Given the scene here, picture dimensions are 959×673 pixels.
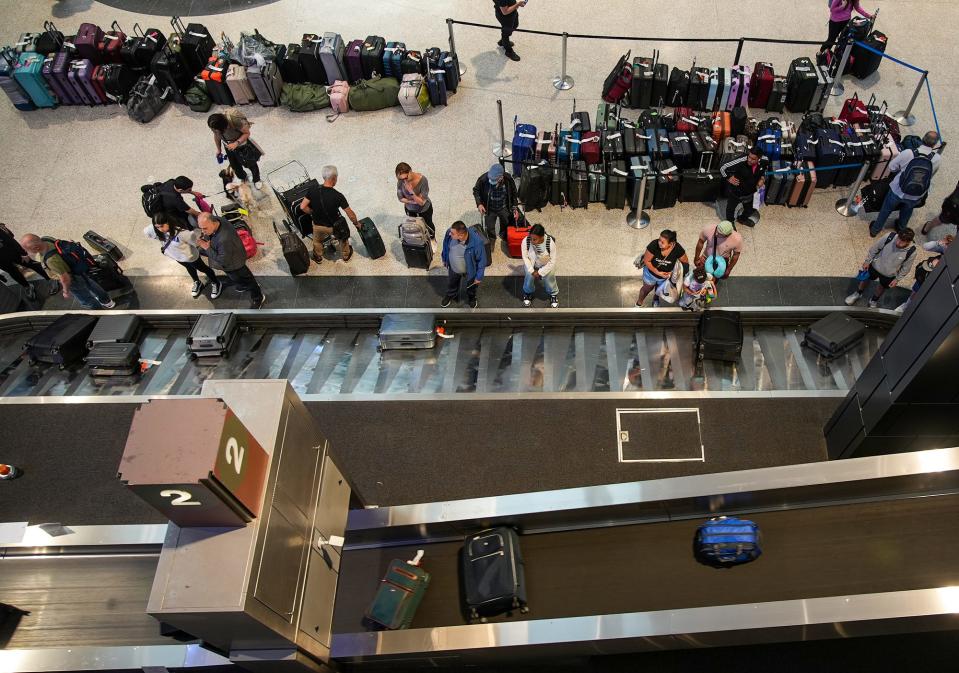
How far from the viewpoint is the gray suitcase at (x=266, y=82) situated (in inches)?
518

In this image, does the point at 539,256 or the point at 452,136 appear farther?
the point at 452,136

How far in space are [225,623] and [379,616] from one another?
145 centimetres

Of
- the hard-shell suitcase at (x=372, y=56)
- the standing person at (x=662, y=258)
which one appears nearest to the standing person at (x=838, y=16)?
the standing person at (x=662, y=258)

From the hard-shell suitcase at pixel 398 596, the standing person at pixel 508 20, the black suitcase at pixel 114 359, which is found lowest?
the hard-shell suitcase at pixel 398 596

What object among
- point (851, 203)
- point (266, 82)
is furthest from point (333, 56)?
point (851, 203)

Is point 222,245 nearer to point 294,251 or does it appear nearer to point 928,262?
point 294,251

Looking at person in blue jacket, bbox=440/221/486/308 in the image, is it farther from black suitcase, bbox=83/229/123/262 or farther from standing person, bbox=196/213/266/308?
black suitcase, bbox=83/229/123/262

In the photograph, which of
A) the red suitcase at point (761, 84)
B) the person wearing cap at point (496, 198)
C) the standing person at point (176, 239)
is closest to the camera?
the standing person at point (176, 239)

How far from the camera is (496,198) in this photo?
9969mm

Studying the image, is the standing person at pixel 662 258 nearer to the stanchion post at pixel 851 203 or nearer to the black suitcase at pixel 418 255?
the black suitcase at pixel 418 255

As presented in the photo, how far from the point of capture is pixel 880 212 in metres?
10.4

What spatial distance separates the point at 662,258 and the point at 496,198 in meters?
2.59

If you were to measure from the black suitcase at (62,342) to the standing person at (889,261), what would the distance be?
402 inches

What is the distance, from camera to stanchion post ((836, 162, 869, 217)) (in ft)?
35.5
